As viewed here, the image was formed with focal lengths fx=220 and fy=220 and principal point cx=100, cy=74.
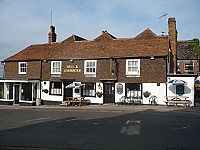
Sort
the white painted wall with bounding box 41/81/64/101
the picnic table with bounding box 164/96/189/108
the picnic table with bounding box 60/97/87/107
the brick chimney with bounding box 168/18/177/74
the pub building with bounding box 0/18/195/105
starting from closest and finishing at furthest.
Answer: the picnic table with bounding box 164/96/189/108 → the pub building with bounding box 0/18/195/105 → the picnic table with bounding box 60/97/87/107 → the white painted wall with bounding box 41/81/64/101 → the brick chimney with bounding box 168/18/177/74

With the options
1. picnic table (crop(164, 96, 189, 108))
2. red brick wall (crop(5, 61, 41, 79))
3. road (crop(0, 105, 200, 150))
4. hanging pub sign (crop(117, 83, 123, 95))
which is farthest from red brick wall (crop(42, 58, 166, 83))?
road (crop(0, 105, 200, 150))

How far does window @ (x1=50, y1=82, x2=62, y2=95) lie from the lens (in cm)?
2430

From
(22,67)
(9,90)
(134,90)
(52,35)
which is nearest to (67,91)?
(22,67)

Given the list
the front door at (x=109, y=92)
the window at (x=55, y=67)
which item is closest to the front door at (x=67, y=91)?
the window at (x=55, y=67)

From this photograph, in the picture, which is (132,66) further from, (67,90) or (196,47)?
(196,47)

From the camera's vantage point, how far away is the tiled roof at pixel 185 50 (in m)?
36.0

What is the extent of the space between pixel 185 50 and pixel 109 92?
67.5ft

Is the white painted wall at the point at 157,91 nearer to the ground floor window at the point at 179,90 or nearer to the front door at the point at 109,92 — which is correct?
the ground floor window at the point at 179,90

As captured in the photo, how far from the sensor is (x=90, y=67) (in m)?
23.3

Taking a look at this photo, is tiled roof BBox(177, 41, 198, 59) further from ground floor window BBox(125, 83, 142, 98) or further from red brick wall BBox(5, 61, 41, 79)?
red brick wall BBox(5, 61, 41, 79)

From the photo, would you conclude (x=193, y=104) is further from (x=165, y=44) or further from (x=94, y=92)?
(x=94, y=92)

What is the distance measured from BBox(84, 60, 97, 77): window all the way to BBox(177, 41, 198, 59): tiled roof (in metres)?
19.0

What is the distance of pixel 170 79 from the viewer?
20.4 metres

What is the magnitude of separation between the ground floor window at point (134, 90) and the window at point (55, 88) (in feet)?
24.7
